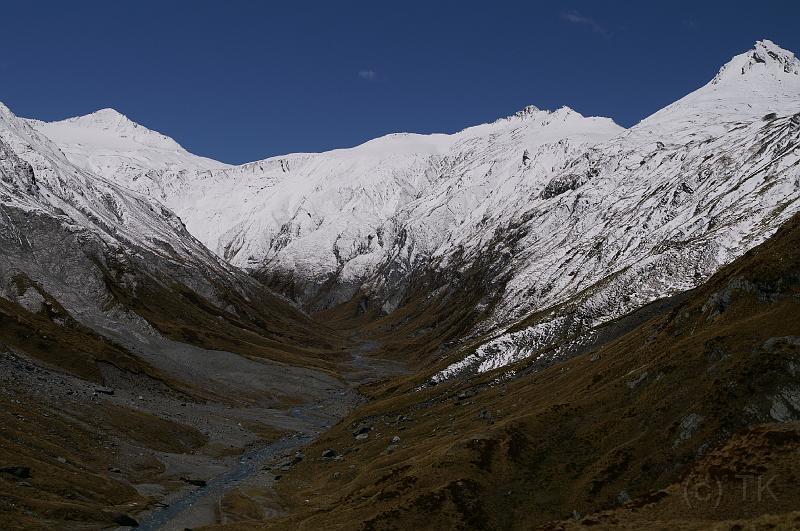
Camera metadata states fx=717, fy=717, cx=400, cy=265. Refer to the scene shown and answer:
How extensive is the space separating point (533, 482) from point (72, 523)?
49812mm

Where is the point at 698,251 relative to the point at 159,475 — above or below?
above

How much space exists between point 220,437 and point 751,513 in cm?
11288

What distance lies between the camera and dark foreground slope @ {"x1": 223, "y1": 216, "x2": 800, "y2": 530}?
5300cm

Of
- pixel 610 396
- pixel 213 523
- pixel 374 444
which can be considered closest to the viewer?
pixel 610 396

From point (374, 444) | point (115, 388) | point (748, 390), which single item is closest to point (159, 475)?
point (374, 444)

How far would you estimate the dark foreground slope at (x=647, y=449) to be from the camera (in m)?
53.0

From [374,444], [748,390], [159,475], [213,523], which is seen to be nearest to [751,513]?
[748,390]

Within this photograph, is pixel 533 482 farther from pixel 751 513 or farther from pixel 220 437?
pixel 220 437

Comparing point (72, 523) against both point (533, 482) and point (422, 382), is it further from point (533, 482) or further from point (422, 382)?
point (422, 382)

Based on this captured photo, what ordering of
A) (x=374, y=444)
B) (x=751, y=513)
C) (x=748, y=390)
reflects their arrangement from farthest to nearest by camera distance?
(x=374, y=444), (x=748, y=390), (x=751, y=513)

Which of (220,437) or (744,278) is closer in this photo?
(744,278)

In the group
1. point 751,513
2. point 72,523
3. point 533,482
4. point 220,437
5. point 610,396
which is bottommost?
point 751,513

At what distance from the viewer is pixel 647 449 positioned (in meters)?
67.4

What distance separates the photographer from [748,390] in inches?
2542
